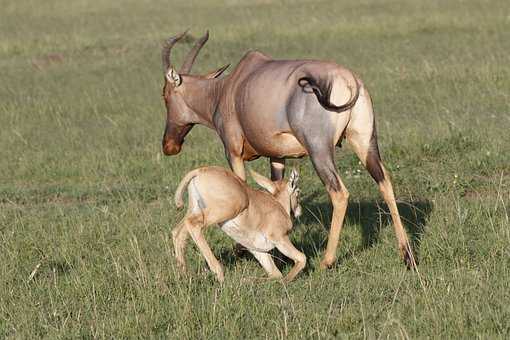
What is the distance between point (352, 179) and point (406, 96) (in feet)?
15.4

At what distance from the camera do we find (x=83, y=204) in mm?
9891

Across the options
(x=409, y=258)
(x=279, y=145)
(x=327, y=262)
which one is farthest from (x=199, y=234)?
(x=409, y=258)

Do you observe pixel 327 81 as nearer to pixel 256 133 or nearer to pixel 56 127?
pixel 256 133

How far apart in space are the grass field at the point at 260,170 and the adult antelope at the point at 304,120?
54 cm

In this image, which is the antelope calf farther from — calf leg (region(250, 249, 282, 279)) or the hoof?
the hoof

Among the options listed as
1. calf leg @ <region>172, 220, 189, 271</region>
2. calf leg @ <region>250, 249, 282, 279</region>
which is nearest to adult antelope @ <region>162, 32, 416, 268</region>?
calf leg @ <region>250, 249, 282, 279</region>

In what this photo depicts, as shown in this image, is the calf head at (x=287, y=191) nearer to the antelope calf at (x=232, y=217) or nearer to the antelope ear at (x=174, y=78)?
the antelope calf at (x=232, y=217)

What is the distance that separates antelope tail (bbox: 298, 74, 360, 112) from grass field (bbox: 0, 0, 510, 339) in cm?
111

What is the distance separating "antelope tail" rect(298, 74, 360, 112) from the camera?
6.80m

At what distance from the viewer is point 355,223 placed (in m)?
8.11

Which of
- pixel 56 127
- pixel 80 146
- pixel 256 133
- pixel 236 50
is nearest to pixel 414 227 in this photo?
pixel 256 133

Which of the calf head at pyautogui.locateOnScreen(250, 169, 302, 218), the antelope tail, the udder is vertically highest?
the antelope tail

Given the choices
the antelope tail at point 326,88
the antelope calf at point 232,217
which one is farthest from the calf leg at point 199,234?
the antelope tail at point 326,88

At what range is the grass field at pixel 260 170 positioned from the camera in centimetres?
561
